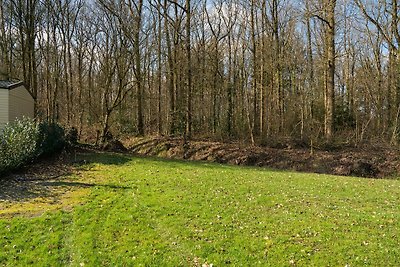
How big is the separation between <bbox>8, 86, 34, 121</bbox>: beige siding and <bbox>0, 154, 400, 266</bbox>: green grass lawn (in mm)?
8515

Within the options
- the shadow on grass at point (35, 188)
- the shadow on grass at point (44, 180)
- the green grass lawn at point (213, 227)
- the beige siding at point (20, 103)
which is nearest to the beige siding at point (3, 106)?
the beige siding at point (20, 103)

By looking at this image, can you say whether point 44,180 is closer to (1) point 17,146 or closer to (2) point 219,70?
(1) point 17,146

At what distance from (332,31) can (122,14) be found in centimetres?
1303

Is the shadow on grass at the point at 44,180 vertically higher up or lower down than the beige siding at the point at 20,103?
lower down

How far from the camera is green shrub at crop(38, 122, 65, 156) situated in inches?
606

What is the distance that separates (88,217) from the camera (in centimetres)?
730

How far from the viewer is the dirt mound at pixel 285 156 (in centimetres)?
1559

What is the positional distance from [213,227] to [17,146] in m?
9.52

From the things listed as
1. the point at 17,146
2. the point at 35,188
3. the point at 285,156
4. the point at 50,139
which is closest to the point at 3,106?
the point at 50,139

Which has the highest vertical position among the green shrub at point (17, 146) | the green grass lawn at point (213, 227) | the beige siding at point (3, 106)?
the beige siding at point (3, 106)

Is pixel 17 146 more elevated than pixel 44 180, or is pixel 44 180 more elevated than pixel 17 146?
pixel 17 146

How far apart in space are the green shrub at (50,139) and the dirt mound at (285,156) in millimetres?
4995

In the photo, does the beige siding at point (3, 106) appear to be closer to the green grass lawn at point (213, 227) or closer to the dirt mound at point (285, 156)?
the dirt mound at point (285, 156)

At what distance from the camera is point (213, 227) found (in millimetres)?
6348
